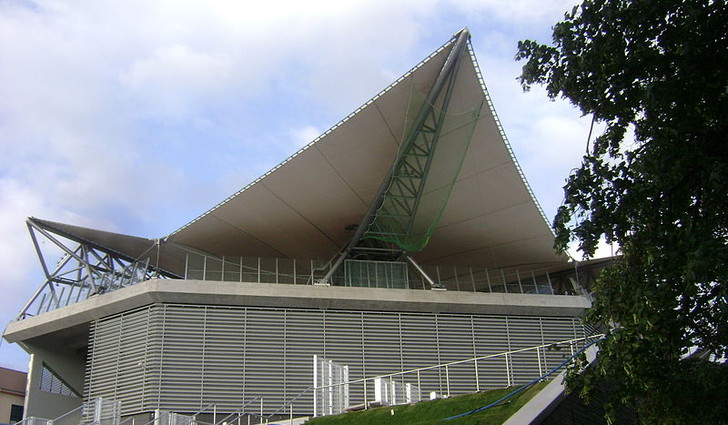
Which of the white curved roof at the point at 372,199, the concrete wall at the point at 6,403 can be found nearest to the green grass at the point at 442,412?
the white curved roof at the point at 372,199

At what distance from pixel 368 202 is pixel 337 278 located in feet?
8.77

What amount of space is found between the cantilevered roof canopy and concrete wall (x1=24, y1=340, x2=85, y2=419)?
166 inches

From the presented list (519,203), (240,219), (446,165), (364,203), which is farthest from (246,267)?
(519,203)

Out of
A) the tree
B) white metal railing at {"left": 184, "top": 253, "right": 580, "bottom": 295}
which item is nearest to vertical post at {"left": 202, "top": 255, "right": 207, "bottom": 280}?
white metal railing at {"left": 184, "top": 253, "right": 580, "bottom": 295}

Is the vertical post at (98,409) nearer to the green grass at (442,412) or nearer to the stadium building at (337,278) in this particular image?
the stadium building at (337,278)

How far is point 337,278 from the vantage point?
83.4 feet

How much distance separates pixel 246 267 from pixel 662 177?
1751 cm

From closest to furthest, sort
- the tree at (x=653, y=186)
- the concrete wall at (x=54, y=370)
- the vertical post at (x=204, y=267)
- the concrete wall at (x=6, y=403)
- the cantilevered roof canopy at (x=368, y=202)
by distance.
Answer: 1. the tree at (x=653, y=186)
2. the cantilevered roof canopy at (x=368, y=202)
3. the vertical post at (x=204, y=267)
4. the concrete wall at (x=54, y=370)
5. the concrete wall at (x=6, y=403)

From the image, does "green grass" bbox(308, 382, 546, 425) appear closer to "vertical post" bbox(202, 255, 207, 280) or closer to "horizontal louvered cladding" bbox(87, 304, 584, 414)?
"horizontal louvered cladding" bbox(87, 304, 584, 414)

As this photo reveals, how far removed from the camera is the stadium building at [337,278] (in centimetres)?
2247

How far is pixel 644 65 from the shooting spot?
905 cm

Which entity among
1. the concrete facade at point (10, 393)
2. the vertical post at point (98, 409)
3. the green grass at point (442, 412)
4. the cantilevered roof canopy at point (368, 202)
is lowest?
the green grass at point (442, 412)

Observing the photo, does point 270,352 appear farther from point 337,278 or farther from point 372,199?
point 372,199

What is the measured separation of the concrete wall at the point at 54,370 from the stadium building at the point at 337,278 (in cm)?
7
